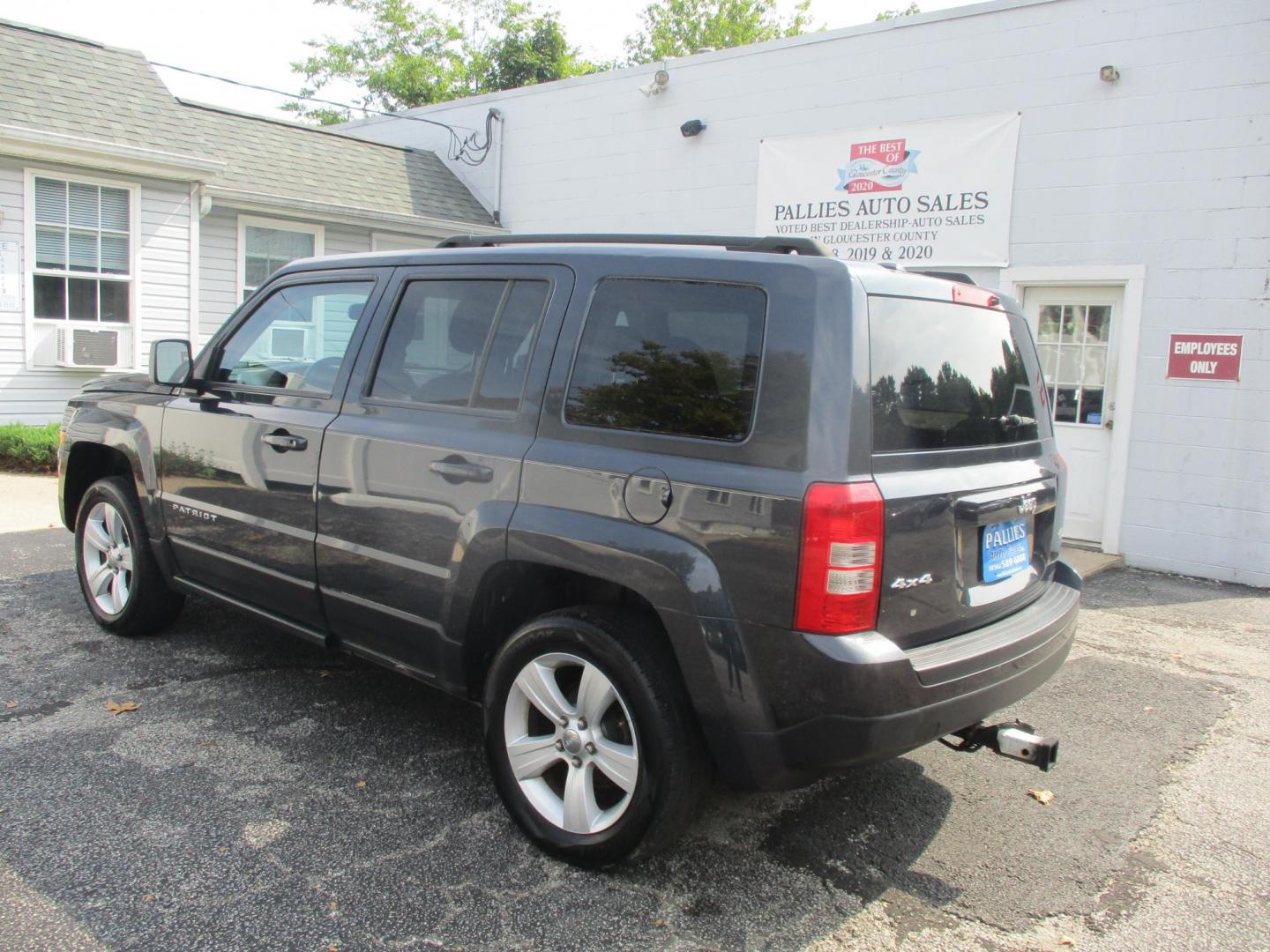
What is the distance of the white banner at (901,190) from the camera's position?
28.7 feet

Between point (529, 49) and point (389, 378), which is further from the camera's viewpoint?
point (529, 49)

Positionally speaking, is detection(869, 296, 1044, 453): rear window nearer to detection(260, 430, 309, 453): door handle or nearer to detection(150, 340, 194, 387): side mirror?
detection(260, 430, 309, 453): door handle

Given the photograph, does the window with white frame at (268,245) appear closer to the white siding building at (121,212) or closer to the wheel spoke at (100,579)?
the white siding building at (121,212)

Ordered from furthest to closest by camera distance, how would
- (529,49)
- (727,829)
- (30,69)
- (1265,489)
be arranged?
(529,49), (30,69), (1265,489), (727,829)

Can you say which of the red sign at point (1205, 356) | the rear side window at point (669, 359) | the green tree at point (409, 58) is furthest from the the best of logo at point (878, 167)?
the green tree at point (409, 58)

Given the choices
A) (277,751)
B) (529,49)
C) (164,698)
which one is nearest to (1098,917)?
(277,751)

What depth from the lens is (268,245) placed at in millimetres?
12367

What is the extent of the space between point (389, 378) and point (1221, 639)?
5227mm

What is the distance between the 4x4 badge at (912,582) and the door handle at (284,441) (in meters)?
2.29

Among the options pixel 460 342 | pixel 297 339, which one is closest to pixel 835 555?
pixel 460 342

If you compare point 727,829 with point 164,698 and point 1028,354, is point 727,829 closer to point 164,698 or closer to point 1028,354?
point 1028,354

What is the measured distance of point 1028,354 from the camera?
3.54 metres

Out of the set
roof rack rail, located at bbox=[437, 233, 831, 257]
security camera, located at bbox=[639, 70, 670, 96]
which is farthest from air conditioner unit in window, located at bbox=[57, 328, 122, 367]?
roof rack rail, located at bbox=[437, 233, 831, 257]

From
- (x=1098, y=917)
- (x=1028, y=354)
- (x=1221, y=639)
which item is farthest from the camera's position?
(x=1221, y=639)
